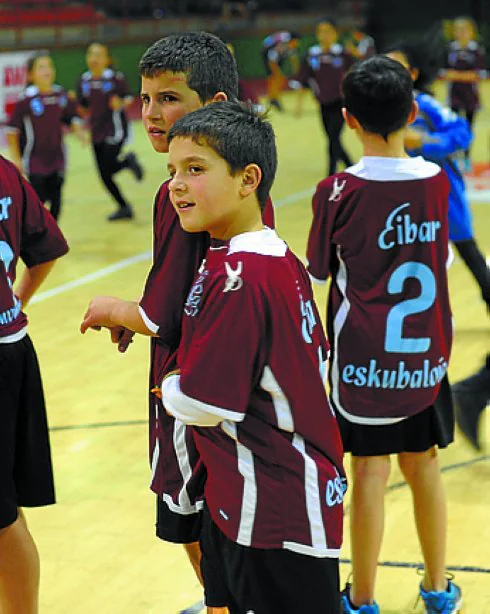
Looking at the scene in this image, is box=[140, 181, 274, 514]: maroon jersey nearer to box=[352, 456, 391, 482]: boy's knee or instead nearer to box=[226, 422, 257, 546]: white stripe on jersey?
box=[226, 422, 257, 546]: white stripe on jersey

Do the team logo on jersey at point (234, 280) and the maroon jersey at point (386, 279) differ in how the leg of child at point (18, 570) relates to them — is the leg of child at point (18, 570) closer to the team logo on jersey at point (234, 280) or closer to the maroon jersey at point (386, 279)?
the maroon jersey at point (386, 279)

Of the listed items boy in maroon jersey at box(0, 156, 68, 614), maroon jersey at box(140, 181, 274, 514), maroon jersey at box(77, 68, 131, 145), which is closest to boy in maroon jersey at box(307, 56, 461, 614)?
maroon jersey at box(140, 181, 274, 514)

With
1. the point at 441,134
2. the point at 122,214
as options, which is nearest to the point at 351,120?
the point at 441,134

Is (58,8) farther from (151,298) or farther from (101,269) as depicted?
(151,298)

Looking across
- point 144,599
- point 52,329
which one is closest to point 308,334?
point 144,599

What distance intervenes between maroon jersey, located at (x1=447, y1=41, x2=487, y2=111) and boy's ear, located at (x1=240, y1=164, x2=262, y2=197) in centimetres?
1183

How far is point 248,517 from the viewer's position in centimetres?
213

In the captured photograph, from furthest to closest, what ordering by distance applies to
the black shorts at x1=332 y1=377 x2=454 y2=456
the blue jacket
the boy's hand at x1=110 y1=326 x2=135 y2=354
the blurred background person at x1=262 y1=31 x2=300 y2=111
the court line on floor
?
the blurred background person at x1=262 y1=31 x2=300 y2=111 → the court line on floor → the blue jacket → the black shorts at x1=332 y1=377 x2=454 y2=456 → the boy's hand at x1=110 y1=326 x2=135 y2=354

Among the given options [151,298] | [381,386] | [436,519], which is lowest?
[436,519]

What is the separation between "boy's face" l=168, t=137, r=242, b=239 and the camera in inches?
83.6

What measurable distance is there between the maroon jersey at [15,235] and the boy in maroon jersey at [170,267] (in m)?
0.44

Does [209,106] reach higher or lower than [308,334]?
higher

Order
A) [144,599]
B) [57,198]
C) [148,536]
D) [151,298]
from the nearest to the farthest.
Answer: [151,298] → [144,599] → [148,536] → [57,198]

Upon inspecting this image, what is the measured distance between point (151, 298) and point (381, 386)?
98cm
